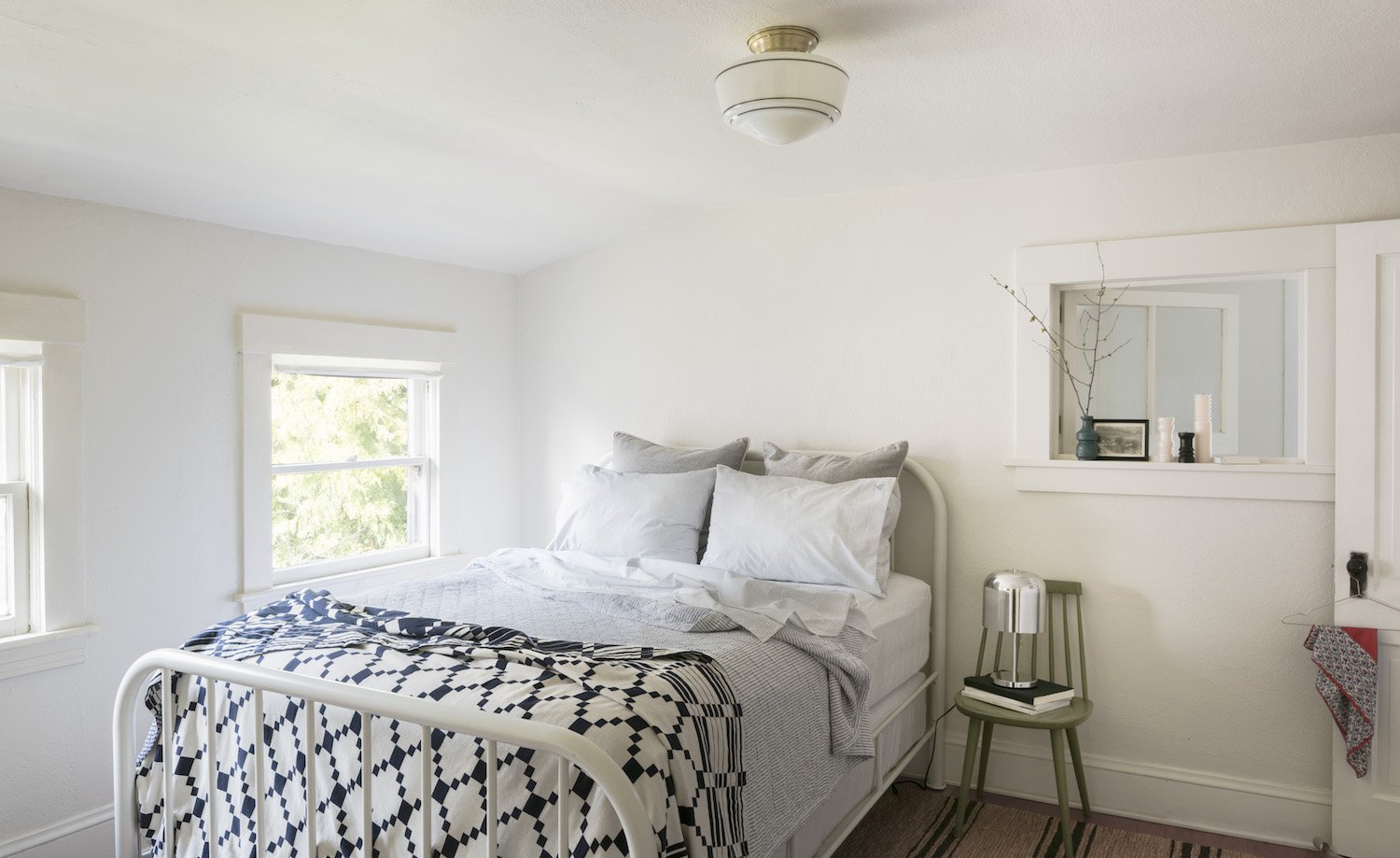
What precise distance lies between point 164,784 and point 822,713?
1.53 m

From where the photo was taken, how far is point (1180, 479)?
3053mm

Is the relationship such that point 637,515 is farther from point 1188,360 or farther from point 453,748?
point 1188,360

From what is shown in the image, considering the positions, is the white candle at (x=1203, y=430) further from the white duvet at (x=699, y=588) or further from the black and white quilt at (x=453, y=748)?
the black and white quilt at (x=453, y=748)

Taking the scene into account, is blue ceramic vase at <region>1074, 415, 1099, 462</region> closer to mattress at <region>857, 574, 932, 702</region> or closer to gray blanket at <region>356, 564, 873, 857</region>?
mattress at <region>857, 574, 932, 702</region>

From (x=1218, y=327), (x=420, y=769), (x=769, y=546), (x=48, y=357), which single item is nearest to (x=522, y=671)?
(x=420, y=769)

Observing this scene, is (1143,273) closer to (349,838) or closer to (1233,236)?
(1233,236)

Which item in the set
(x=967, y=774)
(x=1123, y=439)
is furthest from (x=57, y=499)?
(x=1123, y=439)

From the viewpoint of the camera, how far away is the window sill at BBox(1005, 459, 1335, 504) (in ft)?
9.45

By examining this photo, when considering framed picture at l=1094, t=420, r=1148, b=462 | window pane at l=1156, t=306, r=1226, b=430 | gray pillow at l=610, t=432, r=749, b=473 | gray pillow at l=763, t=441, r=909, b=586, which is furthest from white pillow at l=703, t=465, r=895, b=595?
window pane at l=1156, t=306, r=1226, b=430

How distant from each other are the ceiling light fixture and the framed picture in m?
1.63

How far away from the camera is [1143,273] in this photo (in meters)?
3.07

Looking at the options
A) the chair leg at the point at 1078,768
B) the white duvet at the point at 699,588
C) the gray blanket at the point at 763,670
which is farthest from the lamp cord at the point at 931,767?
the gray blanket at the point at 763,670

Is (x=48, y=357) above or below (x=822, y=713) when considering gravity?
above

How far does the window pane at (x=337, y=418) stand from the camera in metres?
3.59
